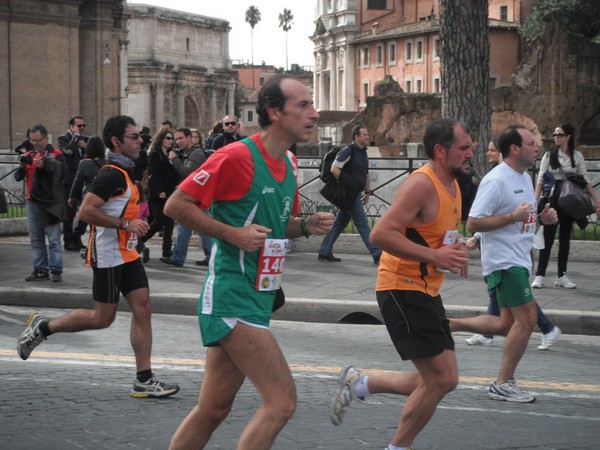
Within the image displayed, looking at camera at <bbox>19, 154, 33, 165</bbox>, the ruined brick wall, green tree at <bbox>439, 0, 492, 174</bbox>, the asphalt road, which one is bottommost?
the asphalt road

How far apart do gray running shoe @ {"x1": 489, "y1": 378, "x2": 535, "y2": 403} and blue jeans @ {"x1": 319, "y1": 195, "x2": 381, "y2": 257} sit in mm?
6970

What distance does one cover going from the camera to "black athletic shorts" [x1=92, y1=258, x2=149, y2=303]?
→ 7.14 metres

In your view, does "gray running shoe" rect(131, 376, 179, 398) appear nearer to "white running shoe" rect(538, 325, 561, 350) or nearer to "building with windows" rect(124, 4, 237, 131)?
"white running shoe" rect(538, 325, 561, 350)

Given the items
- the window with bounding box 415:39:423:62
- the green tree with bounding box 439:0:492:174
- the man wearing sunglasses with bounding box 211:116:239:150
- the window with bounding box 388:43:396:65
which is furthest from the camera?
the window with bounding box 388:43:396:65

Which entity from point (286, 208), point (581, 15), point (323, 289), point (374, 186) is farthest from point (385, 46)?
point (286, 208)

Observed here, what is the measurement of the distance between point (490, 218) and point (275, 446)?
82.2 inches

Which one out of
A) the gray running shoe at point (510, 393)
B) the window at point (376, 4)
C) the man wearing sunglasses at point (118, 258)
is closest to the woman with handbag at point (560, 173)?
the gray running shoe at point (510, 393)

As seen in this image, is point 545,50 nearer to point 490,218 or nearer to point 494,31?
point 494,31

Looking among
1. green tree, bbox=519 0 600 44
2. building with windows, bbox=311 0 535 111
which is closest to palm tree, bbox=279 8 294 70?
building with windows, bbox=311 0 535 111

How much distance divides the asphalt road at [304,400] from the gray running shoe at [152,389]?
0.16 feet

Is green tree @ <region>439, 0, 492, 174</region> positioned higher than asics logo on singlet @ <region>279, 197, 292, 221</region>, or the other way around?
green tree @ <region>439, 0, 492, 174</region>

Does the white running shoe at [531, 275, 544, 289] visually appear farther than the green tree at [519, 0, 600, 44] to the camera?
No

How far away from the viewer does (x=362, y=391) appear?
224 inches

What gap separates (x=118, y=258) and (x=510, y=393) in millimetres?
2493
